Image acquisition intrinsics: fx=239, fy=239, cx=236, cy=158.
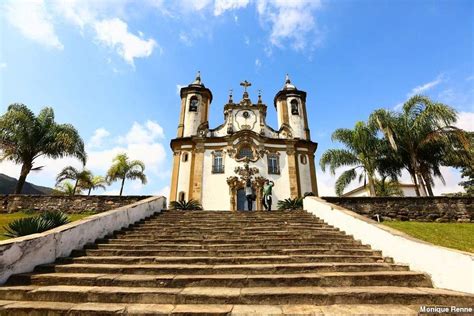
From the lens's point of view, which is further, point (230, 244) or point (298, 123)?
point (298, 123)

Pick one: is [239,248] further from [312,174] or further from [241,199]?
[312,174]

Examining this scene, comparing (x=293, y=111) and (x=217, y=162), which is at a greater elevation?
(x=293, y=111)

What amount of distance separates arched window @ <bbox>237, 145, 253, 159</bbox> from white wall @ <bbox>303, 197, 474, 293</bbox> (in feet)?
38.2

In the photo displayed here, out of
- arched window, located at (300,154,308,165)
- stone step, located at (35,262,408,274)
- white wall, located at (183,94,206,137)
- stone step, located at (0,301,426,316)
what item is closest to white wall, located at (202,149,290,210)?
arched window, located at (300,154,308,165)

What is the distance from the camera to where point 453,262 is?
3439 millimetres

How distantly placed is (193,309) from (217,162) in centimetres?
1507

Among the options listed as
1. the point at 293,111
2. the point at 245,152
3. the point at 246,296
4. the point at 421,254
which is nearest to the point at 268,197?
the point at 245,152

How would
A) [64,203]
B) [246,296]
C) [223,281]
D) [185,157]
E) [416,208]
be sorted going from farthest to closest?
[185,157]
[64,203]
[416,208]
[223,281]
[246,296]

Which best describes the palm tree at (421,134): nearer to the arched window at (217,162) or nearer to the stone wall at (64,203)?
the arched window at (217,162)

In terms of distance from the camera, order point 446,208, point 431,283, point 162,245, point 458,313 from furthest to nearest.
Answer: point 446,208 → point 162,245 → point 431,283 → point 458,313

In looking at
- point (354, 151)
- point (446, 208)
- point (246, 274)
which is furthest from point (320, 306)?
point (354, 151)

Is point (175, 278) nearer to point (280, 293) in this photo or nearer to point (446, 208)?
point (280, 293)

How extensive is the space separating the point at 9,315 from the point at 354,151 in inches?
659

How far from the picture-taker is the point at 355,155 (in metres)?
15.8
